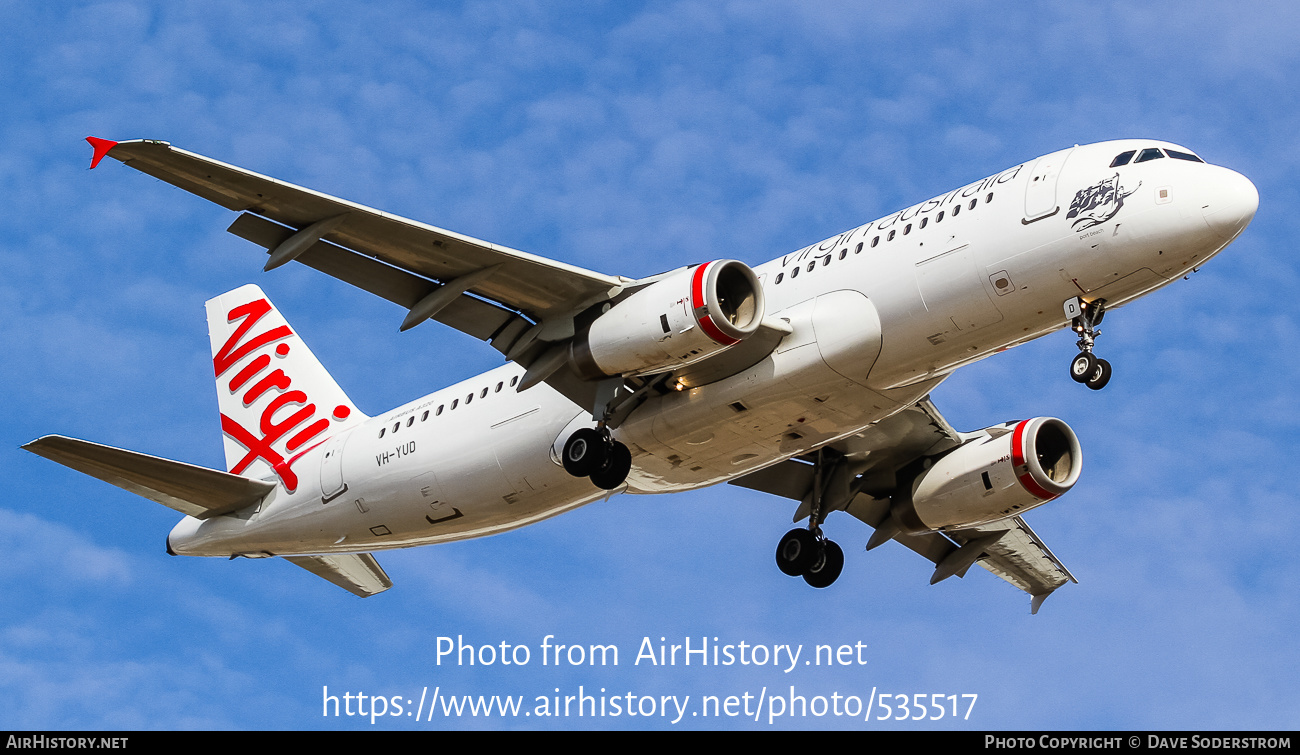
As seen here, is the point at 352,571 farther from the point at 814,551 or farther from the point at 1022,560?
the point at 1022,560

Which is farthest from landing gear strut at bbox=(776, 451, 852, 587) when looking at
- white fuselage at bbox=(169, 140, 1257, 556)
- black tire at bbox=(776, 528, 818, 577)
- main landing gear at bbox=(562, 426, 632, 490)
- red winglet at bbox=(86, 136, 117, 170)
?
red winglet at bbox=(86, 136, 117, 170)

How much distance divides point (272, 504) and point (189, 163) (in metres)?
9.56

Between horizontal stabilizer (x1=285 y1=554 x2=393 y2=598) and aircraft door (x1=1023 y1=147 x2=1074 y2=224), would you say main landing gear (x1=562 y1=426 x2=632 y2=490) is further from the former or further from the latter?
horizontal stabilizer (x1=285 y1=554 x2=393 y2=598)

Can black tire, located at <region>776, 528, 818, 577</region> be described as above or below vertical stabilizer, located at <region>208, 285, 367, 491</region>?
below

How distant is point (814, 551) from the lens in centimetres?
3017

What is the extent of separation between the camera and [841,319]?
80.3 feet

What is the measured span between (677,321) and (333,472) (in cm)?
956

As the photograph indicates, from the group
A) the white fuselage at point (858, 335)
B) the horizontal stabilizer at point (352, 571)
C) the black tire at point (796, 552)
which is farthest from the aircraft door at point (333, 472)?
the black tire at point (796, 552)

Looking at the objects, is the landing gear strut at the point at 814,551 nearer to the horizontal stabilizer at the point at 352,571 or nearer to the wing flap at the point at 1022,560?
the wing flap at the point at 1022,560

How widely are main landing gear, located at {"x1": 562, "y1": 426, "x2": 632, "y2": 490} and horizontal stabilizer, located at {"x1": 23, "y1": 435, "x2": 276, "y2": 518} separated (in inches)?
320

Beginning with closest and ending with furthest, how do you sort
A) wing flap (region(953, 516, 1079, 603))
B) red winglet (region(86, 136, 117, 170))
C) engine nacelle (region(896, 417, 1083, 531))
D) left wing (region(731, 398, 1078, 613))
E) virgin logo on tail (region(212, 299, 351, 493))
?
red winglet (region(86, 136, 117, 170)), engine nacelle (region(896, 417, 1083, 531)), left wing (region(731, 398, 1078, 613)), virgin logo on tail (region(212, 299, 351, 493)), wing flap (region(953, 516, 1079, 603))

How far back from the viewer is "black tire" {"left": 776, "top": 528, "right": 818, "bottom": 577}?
30.2 m

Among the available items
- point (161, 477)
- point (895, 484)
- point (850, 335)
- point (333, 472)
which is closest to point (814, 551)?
point (895, 484)

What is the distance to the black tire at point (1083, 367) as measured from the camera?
23453 millimetres
